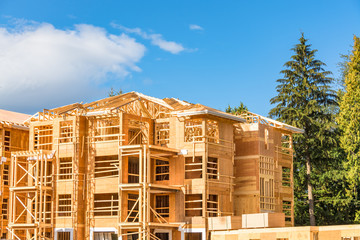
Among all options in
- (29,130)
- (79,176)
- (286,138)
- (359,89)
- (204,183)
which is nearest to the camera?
(204,183)

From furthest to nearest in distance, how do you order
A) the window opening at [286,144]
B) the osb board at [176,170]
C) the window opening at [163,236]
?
the window opening at [286,144], the window opening at [163,236], the osb board at [176,170]

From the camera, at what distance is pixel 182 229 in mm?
47500

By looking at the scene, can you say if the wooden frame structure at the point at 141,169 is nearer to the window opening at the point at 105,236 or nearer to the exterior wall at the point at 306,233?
the window opening at the point at 105,236

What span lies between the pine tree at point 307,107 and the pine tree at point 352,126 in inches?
64.3

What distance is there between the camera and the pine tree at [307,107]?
208 feet

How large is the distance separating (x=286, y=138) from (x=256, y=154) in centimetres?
1616

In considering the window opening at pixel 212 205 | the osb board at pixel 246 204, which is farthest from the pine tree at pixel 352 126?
the window opening at pixel 212 205

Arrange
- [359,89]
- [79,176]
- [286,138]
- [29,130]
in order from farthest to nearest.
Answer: [286,138] → [359,89] → [29,130] → [79,176]

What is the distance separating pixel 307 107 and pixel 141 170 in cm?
2407

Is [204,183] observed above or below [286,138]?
below

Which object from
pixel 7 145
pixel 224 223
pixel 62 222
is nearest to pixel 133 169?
pixel 62 222

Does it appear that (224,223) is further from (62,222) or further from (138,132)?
(62,222)

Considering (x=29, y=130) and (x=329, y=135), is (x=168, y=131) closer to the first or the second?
(x=29, y=130)

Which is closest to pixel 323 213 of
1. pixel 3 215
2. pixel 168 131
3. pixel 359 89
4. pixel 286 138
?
pixel 286 138
